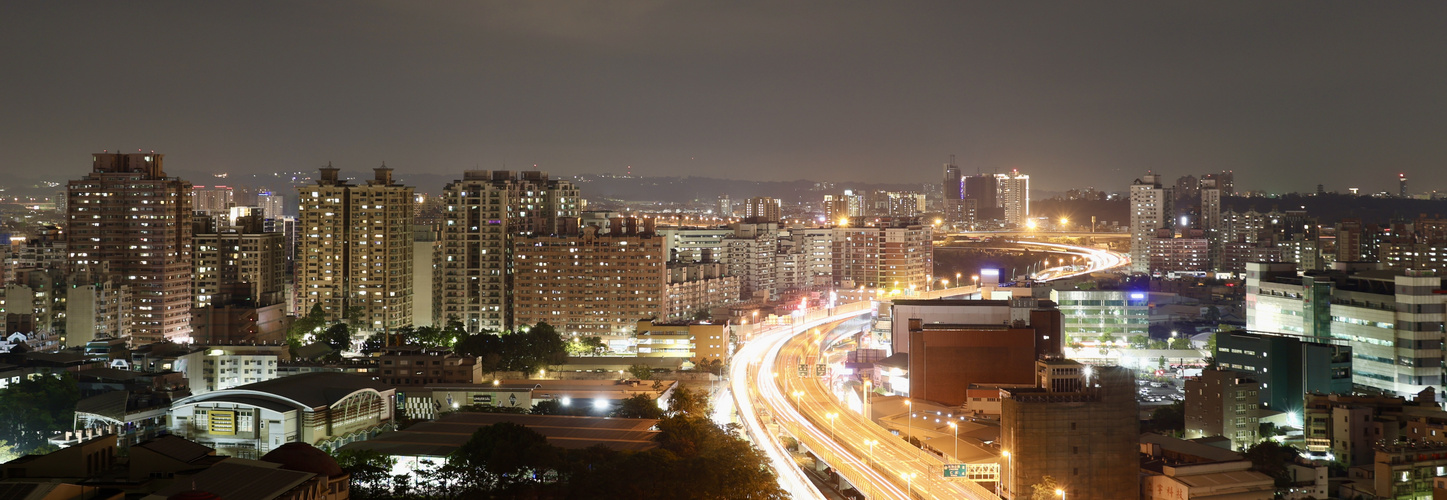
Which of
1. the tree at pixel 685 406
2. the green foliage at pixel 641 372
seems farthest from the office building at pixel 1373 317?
the green foliage at pixel 641 372

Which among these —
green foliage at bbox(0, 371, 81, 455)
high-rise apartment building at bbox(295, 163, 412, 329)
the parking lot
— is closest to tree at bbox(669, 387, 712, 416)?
the parking lot

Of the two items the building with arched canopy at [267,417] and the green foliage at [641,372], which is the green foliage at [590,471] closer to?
the building with arched canopy at [267,417]

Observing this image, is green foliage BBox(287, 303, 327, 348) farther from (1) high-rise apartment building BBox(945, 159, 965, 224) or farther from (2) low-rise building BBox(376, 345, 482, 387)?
(1) high-rise apartment building BBox(945, 159, 965, 224)

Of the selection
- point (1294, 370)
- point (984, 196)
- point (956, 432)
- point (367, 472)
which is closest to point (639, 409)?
point (956, 432)

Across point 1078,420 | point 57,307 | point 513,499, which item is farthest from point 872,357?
point 57,307

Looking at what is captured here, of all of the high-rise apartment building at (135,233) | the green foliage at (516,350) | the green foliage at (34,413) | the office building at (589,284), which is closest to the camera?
the green foliage at (34,413)

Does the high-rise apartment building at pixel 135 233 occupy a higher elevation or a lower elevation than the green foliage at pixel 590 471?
higher

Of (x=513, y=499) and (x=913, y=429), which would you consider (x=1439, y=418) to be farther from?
(x=513, y=499)
